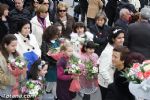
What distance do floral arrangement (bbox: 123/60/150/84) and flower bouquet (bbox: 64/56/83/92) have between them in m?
1.92

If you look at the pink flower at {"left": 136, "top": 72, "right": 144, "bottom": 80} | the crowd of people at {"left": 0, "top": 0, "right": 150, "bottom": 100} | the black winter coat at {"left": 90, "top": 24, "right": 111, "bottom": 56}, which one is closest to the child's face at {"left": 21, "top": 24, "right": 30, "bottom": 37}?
the crowd of people at {"left": 0, "top": 0, "right": 150, "bottom": 100}

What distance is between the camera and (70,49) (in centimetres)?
702

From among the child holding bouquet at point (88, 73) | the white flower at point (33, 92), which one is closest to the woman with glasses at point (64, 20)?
the child holding bouquet at point (88, 73)

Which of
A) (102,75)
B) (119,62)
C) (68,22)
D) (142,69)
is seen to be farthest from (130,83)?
(68,22)

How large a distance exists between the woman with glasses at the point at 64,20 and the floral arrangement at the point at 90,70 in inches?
72.0

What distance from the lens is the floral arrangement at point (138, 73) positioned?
4.69 m

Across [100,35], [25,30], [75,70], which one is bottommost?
[75,70]

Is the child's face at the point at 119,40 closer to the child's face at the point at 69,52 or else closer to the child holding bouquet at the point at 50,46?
the child's face at the point at 69,52

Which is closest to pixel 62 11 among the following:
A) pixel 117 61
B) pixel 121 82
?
pixel 117 61

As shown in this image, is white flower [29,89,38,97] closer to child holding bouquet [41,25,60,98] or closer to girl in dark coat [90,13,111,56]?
child holding bouquet [41,25,60,98]

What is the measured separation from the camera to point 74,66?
22.2 feet

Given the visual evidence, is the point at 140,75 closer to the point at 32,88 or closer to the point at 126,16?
the point at 32,88

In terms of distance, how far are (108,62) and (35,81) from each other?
1238mm

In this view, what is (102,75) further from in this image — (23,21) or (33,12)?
(33,12)
